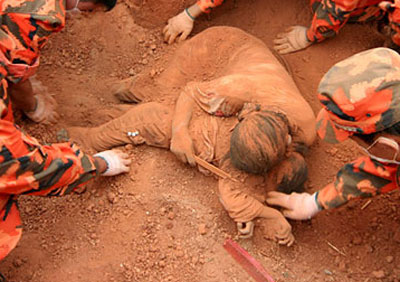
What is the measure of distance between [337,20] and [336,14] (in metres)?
0.07

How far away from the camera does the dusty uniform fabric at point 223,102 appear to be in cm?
315

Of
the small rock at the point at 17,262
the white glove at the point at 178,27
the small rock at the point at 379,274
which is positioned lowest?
the small rock at the point at 17,262

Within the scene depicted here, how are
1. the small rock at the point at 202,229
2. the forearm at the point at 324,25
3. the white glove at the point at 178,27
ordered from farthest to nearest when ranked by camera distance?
the white glove at the point at 178,27 → the forearm at the point at 324,25 → the small rock at the point at 202,229

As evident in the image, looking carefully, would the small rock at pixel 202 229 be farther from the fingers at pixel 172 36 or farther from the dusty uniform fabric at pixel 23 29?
the fingers at pixel 172 36

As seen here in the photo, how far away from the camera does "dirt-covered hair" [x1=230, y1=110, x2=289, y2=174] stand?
284 centimetres

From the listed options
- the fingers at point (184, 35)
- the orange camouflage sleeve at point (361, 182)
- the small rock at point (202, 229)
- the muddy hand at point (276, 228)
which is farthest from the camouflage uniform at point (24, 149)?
the orange camouflage sleeve at point (361, 182)

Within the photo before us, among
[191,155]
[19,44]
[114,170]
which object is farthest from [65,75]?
[191,155]

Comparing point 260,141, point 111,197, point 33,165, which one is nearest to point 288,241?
point 260,141

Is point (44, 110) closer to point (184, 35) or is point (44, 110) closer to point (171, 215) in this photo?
point (184, 35)

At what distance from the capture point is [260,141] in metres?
2.83

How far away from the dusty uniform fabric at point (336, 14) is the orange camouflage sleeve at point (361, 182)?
1422 millimetres

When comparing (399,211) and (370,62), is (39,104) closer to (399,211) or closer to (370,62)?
(370,62)

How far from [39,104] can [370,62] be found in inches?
111

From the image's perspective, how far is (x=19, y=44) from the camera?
3.05 meters
